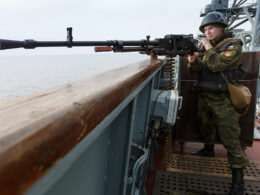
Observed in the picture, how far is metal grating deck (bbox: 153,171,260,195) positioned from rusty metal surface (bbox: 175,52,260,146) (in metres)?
0.81

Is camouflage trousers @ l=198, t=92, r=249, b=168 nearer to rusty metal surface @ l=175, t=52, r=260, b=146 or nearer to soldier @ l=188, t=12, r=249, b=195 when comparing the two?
soldier @ l=188, t=12, r=249, b=195

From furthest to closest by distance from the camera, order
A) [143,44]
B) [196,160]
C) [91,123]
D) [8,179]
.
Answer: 1. [196,160]
2. [143,44]
3. [91,123]
4. [8,179]

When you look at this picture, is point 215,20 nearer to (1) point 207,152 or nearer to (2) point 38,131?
(1) point 207,152

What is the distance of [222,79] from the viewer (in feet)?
7.61

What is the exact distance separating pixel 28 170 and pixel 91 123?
0.19 meters

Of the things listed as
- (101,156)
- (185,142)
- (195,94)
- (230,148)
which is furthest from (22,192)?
(185,142)

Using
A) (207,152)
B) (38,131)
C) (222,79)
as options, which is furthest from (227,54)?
(38,131)

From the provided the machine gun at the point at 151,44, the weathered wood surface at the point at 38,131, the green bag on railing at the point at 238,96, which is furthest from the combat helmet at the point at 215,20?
the weathered wood surface at the point at 38,131

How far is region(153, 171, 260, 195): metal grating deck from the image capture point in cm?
203

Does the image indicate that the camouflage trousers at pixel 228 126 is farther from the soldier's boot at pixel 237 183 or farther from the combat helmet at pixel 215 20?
the combat helmet at pixel 215 20

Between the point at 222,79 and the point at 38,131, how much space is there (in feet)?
7.59

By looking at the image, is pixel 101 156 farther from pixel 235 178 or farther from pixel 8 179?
pixel 235 178

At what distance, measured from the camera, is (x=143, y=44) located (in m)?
2.27

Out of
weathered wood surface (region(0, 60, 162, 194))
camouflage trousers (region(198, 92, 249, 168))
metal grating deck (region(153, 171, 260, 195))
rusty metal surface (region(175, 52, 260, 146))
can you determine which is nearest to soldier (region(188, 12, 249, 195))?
camouflage trousers (region(198, 92, 249, 168))
